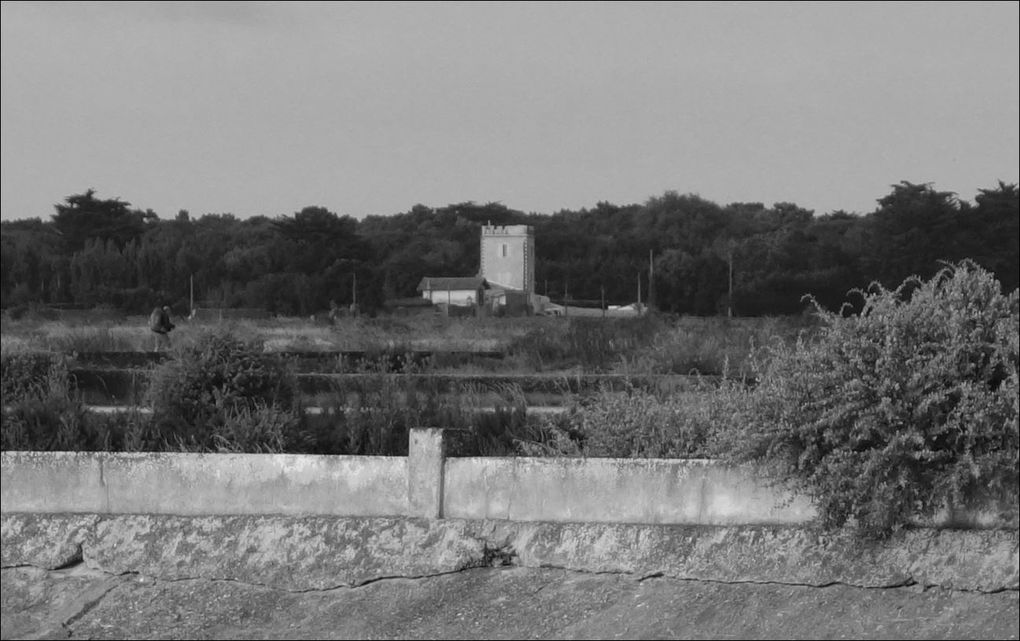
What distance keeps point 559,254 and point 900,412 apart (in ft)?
303

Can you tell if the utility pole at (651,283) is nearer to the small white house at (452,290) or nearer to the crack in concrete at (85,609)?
the small white house at (452,290)

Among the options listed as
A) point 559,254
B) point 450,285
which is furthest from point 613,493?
point 559,254

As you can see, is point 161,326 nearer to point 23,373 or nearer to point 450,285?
point 23,373

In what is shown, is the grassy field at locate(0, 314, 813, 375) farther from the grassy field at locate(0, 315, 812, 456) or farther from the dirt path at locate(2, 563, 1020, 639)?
the dirt path at locate(2, 563, 1020, 639)

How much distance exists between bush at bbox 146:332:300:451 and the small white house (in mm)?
66451

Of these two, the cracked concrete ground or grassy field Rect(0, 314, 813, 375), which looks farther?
grassy field Rect(0, 314, 813, 375)

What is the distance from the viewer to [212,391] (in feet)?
52.8

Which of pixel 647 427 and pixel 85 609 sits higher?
pixel 647 427

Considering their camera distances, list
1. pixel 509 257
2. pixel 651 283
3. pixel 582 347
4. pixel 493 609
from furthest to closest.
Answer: pixel 509 257, pixel 651 283, pixel 582 347, pixel 493 609

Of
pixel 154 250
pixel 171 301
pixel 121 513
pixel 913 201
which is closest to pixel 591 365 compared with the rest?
pixel 121 513

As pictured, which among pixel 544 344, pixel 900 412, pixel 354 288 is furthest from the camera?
pixel 354 288

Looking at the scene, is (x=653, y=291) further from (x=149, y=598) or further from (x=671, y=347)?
(x=149, y=598)

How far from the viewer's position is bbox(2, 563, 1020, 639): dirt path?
1059 centimetres

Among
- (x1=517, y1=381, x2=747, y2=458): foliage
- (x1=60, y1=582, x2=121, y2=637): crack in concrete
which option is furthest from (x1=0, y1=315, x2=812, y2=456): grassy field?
(x1=60, y1=582, x2=121, y2=637): crack in concrete
